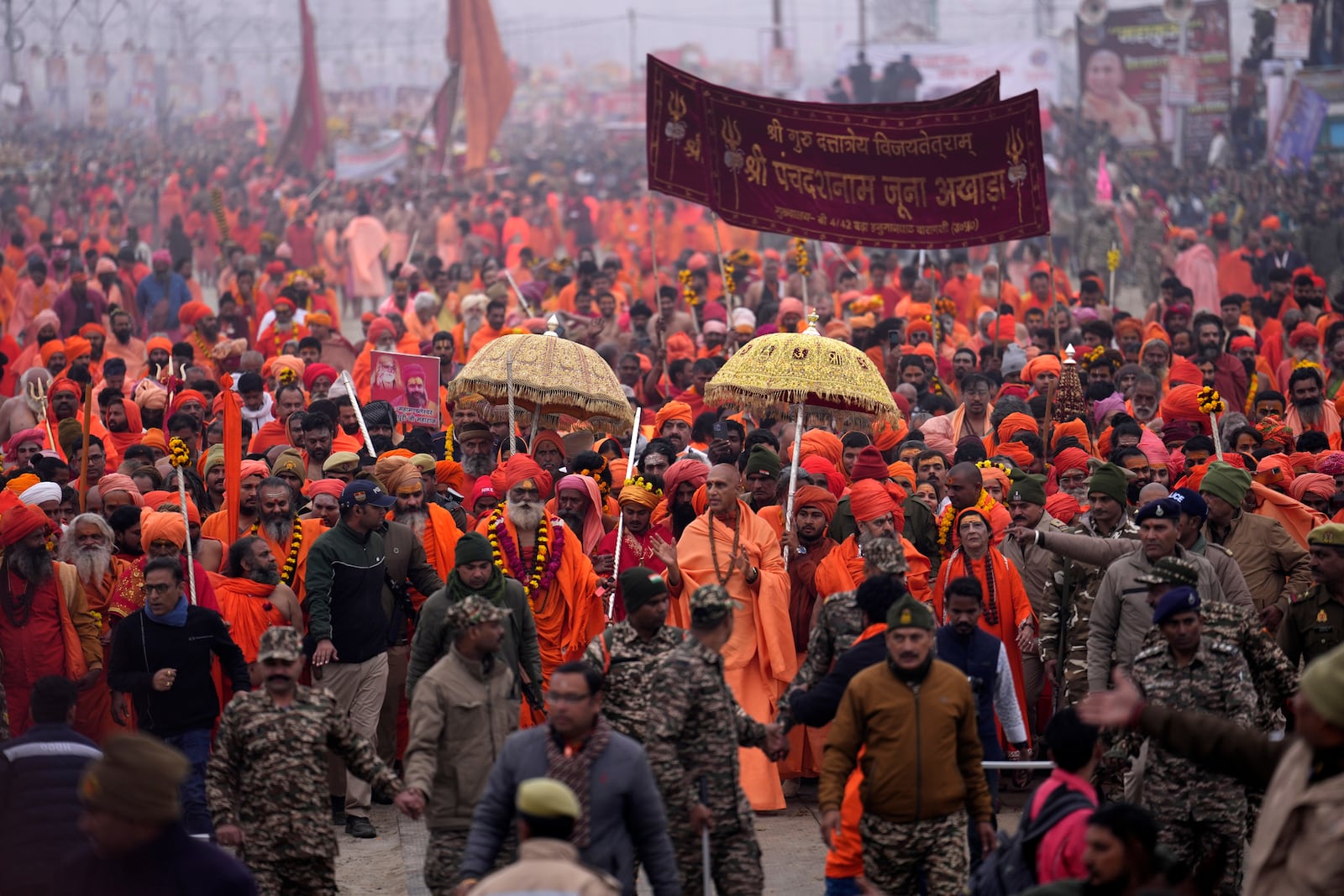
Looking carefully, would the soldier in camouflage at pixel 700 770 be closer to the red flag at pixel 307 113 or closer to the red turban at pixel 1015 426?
the red turban at pixel 1015 426

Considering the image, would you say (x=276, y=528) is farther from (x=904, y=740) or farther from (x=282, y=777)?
(x=904, y=740)

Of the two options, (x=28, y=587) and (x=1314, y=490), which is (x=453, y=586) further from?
(x=1314, y=490)

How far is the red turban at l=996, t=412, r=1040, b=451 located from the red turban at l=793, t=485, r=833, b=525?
2.69m

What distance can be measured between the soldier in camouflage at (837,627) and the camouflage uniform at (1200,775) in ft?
3.07

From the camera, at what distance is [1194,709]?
6.17m

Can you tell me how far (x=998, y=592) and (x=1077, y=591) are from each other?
1.39 ft

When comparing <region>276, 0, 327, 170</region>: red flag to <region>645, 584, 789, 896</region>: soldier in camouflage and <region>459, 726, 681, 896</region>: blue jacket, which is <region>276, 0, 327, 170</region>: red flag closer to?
<region>645, 584, 789, 896</region>: soldier in camouflage

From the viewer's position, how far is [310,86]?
3644 cm

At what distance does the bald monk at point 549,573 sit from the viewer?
25.6ft

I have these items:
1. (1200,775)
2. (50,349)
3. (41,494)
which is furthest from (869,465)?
(50,349)

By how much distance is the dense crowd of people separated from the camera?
5.15 m

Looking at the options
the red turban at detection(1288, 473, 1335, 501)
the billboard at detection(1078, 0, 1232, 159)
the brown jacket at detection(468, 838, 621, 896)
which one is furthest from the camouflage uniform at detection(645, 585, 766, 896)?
the billboard at detection(1078, 0, 1232, 159)

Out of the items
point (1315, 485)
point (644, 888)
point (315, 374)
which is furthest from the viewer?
point (315, 374)

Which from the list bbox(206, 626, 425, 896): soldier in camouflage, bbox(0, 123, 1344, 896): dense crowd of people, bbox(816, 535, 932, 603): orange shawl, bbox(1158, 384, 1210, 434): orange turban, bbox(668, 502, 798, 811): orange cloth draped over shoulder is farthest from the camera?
bbox(1158, 384, 1210, 434): orange turban
